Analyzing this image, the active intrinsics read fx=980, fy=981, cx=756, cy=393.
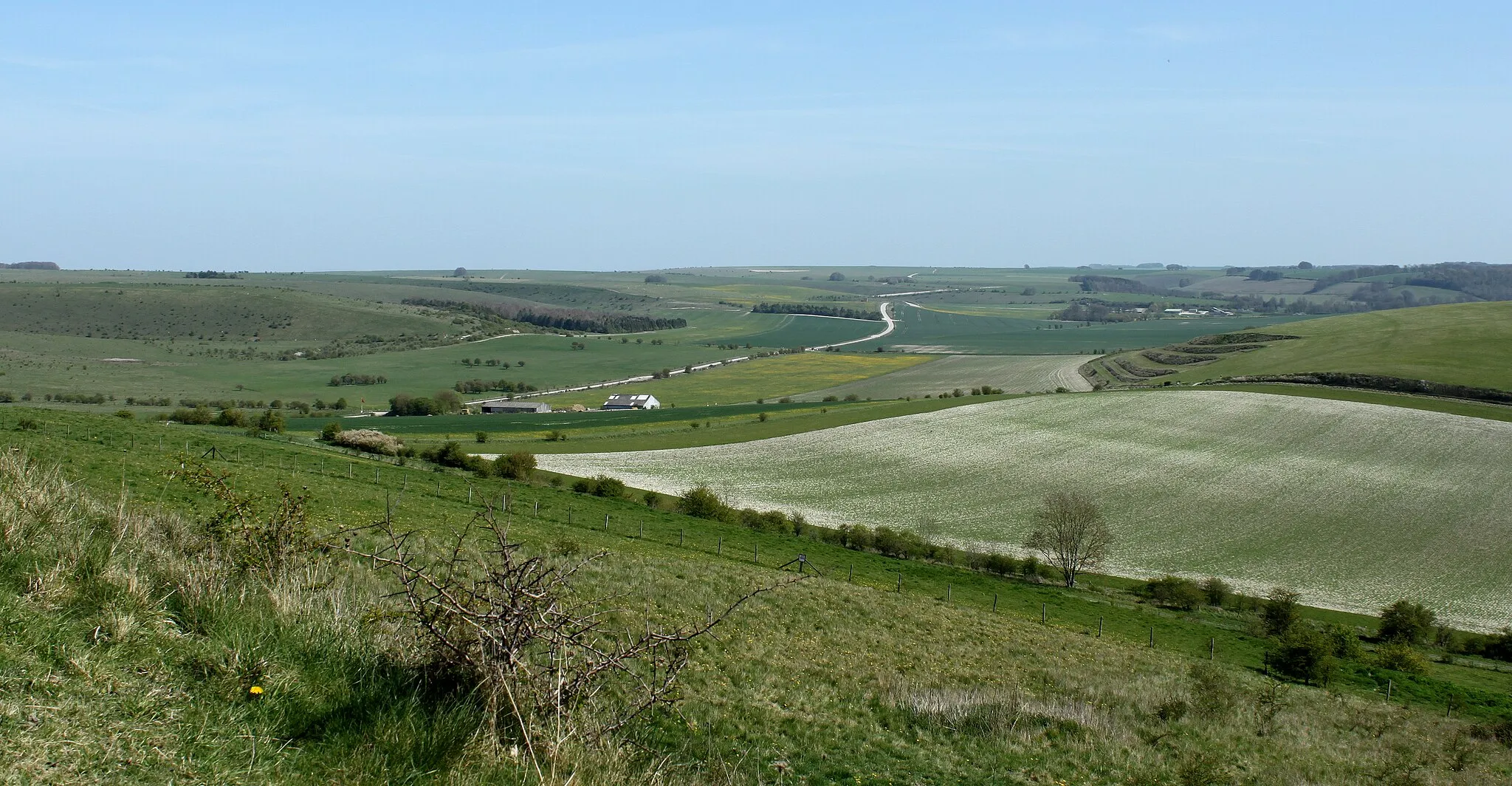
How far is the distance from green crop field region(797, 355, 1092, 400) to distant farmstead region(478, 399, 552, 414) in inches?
990

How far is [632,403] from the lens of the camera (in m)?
92.2

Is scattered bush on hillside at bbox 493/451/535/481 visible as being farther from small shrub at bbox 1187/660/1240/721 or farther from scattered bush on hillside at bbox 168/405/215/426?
small shrub at bbox 1187/660/1240/721

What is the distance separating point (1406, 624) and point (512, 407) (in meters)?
71.2

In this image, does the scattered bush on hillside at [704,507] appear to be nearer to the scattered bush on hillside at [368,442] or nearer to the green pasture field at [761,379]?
the scattered bush on hillside at [368,442]

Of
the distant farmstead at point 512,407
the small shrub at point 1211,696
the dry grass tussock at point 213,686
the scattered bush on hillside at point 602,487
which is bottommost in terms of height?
the distant farmstead at point 512,407

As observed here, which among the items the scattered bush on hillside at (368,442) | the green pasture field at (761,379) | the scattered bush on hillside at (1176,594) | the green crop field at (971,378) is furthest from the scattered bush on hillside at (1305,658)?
the green pasture field at (761,379)

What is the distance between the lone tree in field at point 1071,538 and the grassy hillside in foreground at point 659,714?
37.9ft

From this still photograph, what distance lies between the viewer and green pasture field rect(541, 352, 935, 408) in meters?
99.9

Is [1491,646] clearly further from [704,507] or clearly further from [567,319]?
[567,319]

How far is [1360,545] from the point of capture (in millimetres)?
44625

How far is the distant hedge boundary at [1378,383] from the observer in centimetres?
6688

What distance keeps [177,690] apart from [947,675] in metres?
13.3

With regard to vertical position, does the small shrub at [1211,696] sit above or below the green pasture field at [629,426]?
above

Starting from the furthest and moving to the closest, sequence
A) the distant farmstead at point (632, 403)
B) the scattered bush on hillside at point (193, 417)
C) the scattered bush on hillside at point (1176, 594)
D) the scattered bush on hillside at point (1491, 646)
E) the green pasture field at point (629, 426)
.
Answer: the distant farmstead at point (632, 403) → the green pasture field at point (629, 426) → the scattered bush on hillside at point (193, 417) → the scattered bush on hillside at point (1176, 594) → the scattered bush on hillside at point (1491, 646)
